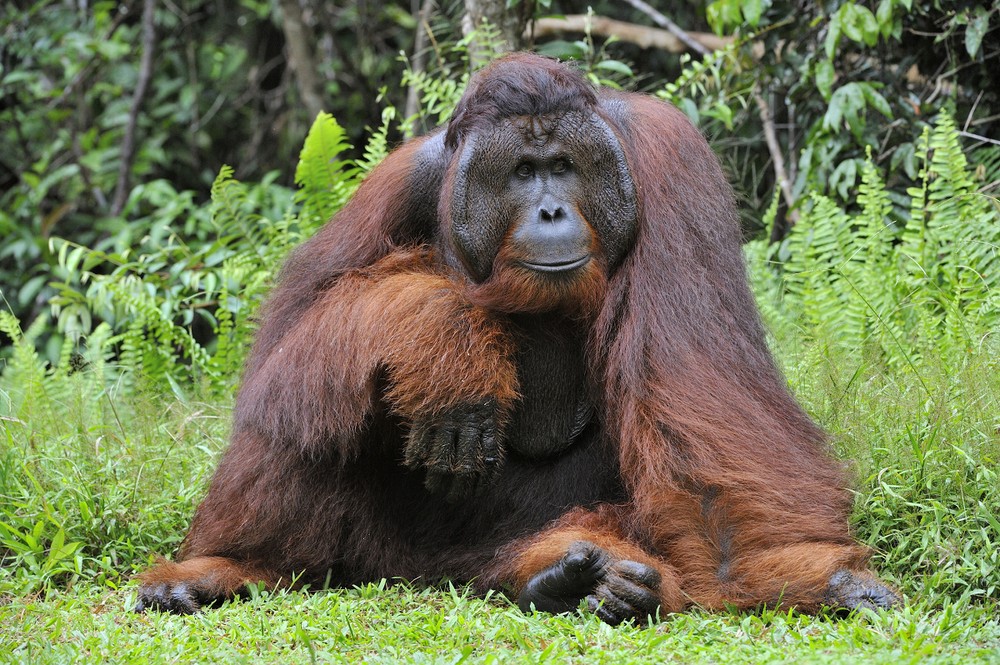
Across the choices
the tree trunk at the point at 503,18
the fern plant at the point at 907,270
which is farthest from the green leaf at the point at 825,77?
the tree trunk at the point at 503,18

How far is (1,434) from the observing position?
4223mm

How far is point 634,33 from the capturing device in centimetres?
739

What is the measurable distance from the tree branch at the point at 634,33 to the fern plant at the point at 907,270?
2.29 meters

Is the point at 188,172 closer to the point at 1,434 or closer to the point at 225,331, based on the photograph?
the point at 225,331

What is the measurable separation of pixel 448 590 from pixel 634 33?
4.92m

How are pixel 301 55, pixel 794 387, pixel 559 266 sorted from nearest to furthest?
pixel 559 266
pixel 794 387
pixel 301 55

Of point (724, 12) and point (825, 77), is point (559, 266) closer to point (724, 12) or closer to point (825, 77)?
point (724, 12)

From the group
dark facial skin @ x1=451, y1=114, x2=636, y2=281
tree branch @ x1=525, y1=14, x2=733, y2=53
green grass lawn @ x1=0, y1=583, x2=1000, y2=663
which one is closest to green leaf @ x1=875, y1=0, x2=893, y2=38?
tree branch @ x1=525, y1=14, x2=733, y2=53

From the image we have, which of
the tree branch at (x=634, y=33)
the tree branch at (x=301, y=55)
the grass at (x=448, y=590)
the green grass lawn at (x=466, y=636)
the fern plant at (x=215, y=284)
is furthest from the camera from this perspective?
the tree branch at (x=301, y=55)

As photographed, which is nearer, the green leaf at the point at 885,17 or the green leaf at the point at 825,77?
the green leaf at the point at 885,17

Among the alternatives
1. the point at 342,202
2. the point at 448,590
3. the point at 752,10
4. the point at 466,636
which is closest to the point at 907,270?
the point at 752,10

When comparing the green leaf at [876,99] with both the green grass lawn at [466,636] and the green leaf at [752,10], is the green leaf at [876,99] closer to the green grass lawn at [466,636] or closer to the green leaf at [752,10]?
the green leaf at [752,10]

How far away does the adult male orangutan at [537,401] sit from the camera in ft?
9.66

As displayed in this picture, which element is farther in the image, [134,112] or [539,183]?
[134,112]
